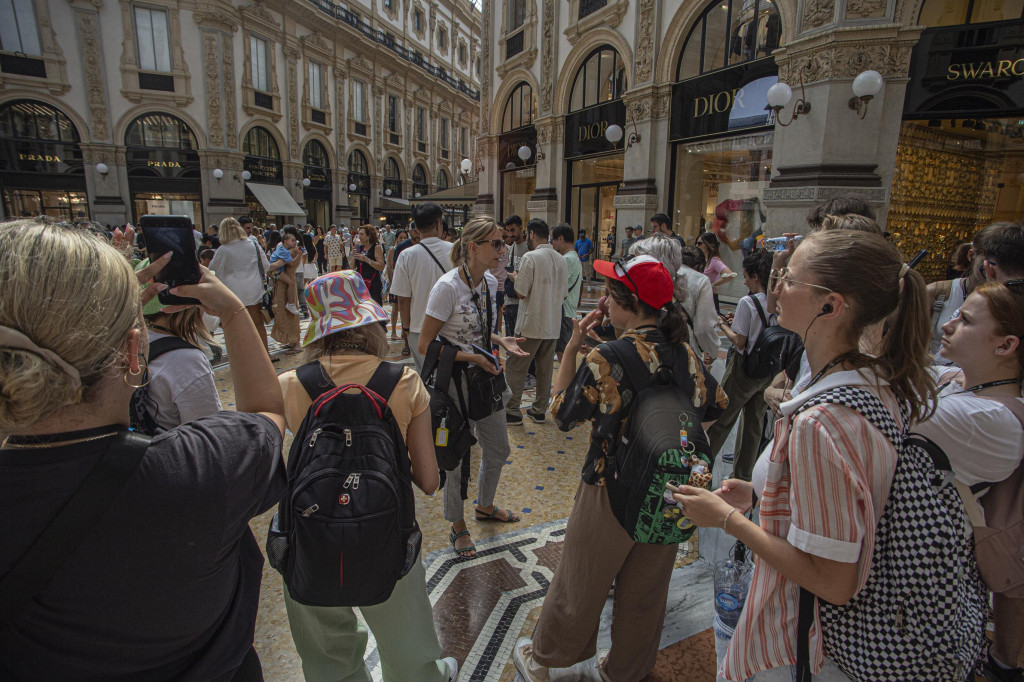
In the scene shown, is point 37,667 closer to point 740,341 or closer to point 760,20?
point 740,341

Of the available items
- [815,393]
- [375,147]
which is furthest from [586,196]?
[375,147]

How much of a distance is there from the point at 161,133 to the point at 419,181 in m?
17.8

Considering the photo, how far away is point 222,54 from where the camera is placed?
22.0 m

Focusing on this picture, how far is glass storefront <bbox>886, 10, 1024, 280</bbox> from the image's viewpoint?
7492 millimetres

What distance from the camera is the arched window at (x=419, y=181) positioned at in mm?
37013

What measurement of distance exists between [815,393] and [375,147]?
34.0m

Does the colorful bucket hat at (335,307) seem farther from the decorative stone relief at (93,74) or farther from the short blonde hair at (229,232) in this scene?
the decorative stone relief at (93,74)

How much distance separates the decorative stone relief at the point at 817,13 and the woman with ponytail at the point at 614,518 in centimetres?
842

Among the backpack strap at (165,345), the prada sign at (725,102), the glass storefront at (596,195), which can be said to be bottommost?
the backpack strap at (165,345)

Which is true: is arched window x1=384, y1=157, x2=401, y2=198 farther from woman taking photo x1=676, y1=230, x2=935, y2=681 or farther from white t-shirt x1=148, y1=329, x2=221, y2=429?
woman taking photo x1=676, y1=230, x2=935, y2=681

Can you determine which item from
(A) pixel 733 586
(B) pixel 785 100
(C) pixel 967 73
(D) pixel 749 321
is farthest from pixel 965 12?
(A) pixel 733 586

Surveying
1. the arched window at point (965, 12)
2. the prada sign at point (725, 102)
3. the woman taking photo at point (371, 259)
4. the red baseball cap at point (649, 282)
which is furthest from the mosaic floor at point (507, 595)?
the arched window at point (965, 12)

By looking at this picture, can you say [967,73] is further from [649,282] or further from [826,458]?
[826,458]

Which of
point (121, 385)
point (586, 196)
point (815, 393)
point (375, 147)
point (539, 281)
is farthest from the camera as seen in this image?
point (375, 147)
